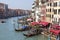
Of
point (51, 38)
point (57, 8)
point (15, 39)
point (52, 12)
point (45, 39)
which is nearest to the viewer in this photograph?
point (51, 38)

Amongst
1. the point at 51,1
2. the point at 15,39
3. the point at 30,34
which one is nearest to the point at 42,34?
the point at 30,34

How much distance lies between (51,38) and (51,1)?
8860mm

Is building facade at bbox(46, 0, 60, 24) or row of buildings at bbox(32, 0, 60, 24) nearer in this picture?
building facade at bbox(46, 0, 60, 24)

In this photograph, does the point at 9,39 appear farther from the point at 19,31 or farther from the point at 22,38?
the point at 19,31

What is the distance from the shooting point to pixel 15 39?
2480 cm

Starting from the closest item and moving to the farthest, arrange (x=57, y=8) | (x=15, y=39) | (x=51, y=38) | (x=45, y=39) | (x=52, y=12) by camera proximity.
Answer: (x=51, y=38) → (x=45, y=39) → (x=15, y=39) → (x=57, y=8) → (x=52, y=12)

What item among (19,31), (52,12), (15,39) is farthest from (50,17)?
(15,39)

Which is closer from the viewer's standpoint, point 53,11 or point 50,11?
point 53,11

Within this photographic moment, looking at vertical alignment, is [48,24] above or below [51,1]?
below

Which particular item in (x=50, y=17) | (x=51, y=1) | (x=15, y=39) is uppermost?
(x=51, y=1)

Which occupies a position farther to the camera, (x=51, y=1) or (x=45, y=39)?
(x=51, y=1)

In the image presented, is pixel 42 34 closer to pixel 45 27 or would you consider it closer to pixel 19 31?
pixel 45 27

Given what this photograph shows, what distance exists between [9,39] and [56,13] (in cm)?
676

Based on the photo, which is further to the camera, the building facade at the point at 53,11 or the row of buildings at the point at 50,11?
the row of buildings at the point at 50,11
